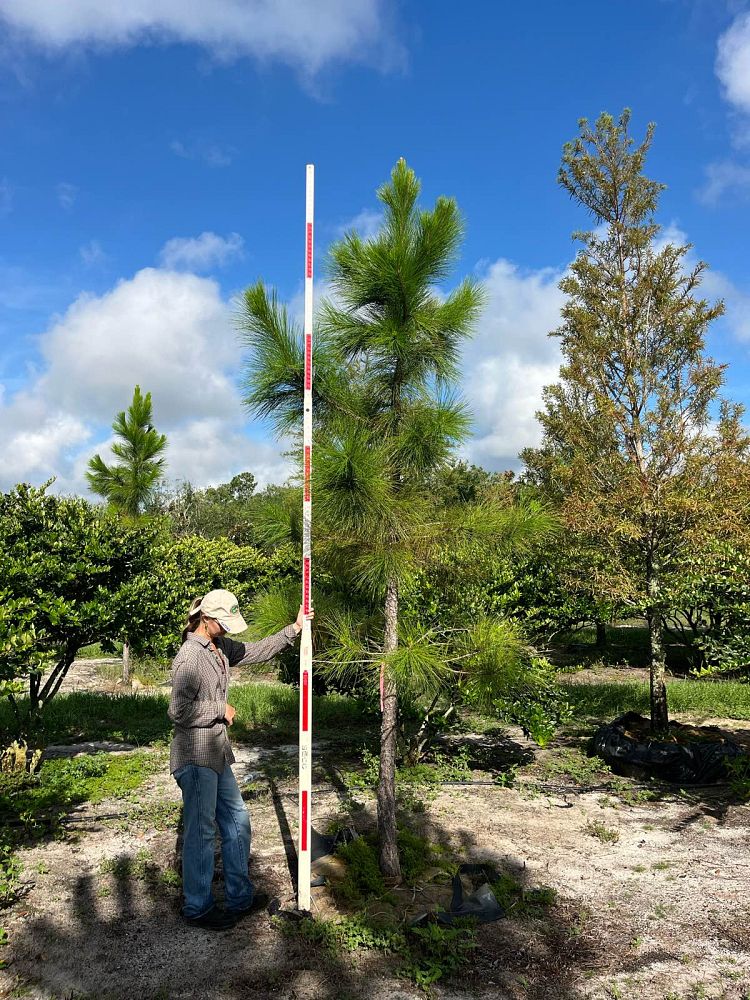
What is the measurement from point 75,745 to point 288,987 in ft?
17.3

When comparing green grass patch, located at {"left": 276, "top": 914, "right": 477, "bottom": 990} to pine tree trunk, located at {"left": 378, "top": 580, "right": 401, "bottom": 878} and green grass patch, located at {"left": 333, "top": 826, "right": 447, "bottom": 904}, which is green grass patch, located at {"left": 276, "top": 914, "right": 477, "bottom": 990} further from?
pine tree trunk, located at {"left": 378, "top": 580, "right": 401, "bottom": 878}

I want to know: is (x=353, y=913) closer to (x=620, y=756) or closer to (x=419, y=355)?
(x=419, y=355)

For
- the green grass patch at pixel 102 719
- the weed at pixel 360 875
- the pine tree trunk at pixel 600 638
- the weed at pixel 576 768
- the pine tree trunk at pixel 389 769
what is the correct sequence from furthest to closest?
1. the pine tree trunk at pixel 600 638
2. the green grass patch at pixel 102 719
3. the weed at pixel 576 768
4. the pine tree trunk at pixel 389 769
5. the weed at pixel 360 875

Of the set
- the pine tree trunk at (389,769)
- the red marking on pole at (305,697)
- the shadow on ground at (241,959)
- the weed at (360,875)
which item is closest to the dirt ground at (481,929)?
the shadow on ground at (241,959)

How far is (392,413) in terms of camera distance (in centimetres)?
412

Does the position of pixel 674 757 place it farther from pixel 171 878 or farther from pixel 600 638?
pixel 600 638

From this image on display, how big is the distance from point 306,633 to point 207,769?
868mm

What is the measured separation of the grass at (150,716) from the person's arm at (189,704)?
348cm

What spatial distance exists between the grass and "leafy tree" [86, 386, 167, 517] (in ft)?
9.40

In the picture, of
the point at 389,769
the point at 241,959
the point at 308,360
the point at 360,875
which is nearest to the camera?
the point at 241,959

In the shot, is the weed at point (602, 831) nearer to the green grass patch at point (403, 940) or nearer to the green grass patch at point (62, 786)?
the green grass patch at point (403, 940)

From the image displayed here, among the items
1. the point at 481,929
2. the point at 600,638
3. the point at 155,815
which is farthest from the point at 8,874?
the point at 600,638

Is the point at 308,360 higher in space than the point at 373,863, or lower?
higher

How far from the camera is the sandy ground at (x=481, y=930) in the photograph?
2.97 m
